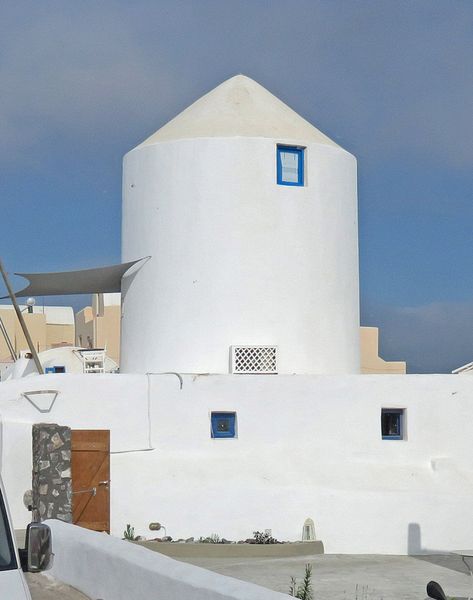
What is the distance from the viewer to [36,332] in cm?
4334

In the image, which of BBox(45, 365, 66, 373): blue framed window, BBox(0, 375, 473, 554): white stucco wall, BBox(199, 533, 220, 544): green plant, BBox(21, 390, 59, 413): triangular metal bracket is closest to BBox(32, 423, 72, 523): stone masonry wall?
BBox(0, 375, 473, 554): white stucco wall

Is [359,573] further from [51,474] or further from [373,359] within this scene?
[373,359]

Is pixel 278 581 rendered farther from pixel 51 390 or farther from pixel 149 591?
pixel 51 390

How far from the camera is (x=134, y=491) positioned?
1622 cm

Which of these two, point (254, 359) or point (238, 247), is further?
point (238, 247)

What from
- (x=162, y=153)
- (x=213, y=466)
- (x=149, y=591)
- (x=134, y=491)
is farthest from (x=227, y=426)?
(x=149, y=591)

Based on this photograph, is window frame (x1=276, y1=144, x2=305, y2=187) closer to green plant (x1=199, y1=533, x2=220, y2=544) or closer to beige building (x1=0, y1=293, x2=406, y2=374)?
green plant (x1=199, y1=533, x2=220, y2=544)

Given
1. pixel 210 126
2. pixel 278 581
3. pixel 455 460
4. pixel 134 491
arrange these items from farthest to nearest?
pixel 210 126, pixel 455 460, pixel 134 491, pixel 278 581

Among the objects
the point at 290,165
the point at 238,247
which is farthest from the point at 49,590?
the point at 290,165

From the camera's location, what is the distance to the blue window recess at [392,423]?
57.3 ft

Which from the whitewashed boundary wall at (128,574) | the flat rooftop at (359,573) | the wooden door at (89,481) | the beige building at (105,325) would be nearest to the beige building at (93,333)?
the beige building at (105,325)

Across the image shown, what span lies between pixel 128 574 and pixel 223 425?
21.9 feet

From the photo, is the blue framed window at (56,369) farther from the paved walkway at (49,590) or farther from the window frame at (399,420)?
the paved walkway at (49,590)

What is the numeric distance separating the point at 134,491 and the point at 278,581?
155 inches
